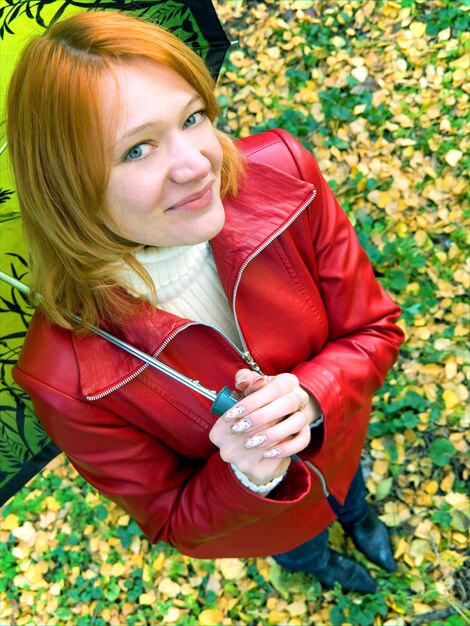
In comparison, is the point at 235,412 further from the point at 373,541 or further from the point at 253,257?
the point at 373,541

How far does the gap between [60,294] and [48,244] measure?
0.47 ft

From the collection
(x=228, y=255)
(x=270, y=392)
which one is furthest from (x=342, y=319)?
(x=270, y=392)

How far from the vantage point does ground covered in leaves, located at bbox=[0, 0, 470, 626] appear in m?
2.93

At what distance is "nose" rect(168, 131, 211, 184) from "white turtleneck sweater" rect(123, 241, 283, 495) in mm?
302

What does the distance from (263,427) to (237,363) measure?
1.29 ft

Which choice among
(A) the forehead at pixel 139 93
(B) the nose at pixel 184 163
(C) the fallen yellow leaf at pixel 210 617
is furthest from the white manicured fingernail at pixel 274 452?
(C) the fallen yellow leaf at pixel 210 617

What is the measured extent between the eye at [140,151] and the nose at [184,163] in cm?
5

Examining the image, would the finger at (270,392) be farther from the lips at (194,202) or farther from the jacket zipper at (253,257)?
the lips at (194,202)

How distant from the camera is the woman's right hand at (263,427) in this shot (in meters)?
1.38

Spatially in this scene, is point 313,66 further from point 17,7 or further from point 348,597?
point 348,597

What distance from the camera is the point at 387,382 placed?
320cm

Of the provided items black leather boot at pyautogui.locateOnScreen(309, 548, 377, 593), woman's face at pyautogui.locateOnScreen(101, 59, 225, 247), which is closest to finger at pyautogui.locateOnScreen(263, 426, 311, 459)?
woman's face at pyautogui.locateOnScreen(101, 59, 225, 247)

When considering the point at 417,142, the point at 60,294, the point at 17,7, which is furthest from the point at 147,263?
the point at 417,142

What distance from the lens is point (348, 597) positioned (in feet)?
9.41
